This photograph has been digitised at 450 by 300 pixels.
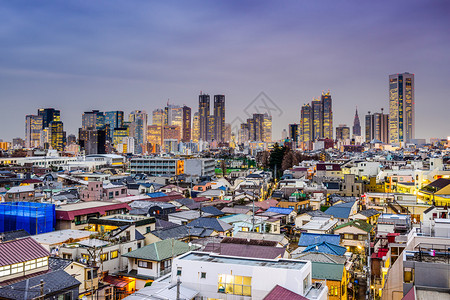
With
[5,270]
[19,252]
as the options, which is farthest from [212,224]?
[5,270]

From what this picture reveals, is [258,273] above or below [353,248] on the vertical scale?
above

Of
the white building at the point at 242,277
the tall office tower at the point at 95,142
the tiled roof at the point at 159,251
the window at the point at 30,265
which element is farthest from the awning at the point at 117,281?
the tall office tower at the point at 95,142

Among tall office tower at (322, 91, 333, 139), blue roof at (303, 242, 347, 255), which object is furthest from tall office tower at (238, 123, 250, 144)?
blue roof at (303, 242, 347, 255)

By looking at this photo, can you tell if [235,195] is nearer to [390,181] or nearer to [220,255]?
[390,181]

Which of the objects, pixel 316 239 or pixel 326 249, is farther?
pixel 316 239

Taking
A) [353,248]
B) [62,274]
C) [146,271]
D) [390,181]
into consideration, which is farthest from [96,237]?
[390,181]

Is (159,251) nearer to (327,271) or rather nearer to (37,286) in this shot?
(37,286)

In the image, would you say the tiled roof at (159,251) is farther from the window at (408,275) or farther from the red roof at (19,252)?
the window at (408,275)
